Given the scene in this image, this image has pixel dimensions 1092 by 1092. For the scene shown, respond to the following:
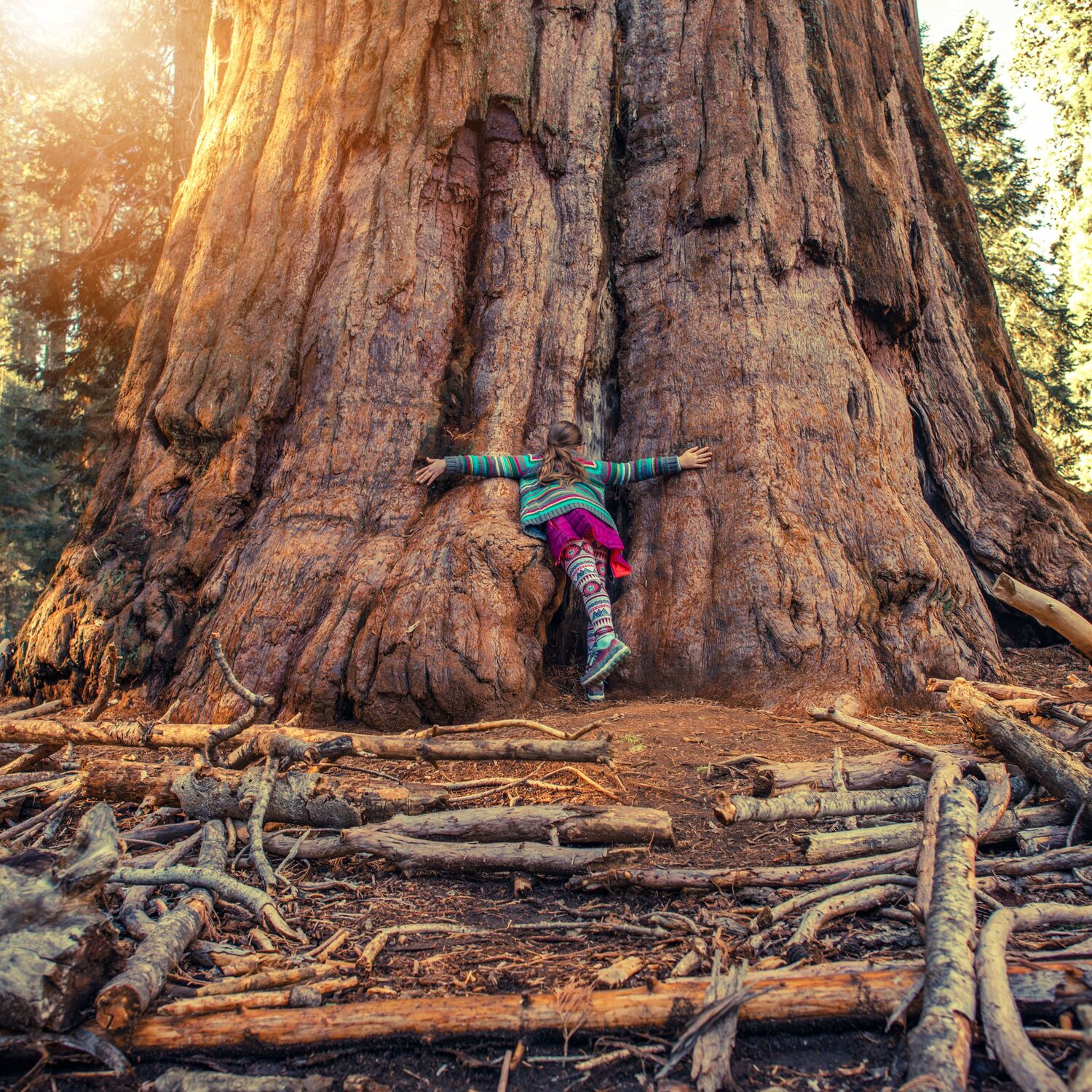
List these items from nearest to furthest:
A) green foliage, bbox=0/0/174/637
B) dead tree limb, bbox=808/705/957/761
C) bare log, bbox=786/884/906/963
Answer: bare log, bbox=786/884/906/963 → dead tree limb, bbox=808/705/957/761 → green foliage, bbox=0/0/174/637

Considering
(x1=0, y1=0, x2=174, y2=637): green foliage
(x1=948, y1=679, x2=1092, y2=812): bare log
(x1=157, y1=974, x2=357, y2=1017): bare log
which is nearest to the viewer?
(x1=157, y1=974, x2=357, y2=1017): bare log

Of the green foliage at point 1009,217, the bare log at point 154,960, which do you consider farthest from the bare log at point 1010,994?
the green foliage at point 1009,217

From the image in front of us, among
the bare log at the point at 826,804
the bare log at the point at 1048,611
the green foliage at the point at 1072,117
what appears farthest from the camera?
the green foliage at the point at 1072,117

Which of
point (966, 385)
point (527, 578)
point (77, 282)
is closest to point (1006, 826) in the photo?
point (527, 578)

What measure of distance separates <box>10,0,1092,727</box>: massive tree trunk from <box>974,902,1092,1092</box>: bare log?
2.52m

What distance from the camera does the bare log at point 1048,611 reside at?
10.5 ft

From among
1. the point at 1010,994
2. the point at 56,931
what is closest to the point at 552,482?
the point at 56,931

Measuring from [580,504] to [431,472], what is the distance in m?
0.99

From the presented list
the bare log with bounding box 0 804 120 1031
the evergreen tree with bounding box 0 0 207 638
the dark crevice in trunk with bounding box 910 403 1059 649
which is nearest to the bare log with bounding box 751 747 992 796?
the bare log with bounding box 0 804 120 1031

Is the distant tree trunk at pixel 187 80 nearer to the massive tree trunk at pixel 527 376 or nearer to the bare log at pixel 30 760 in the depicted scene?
the massive tree trunk at pixel 527 376

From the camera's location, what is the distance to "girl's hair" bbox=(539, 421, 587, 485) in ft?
17.1

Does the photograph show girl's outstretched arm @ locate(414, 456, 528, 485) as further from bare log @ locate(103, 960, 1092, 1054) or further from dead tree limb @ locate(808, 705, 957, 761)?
bare log @ locate(103, 960, 1092, 1054)

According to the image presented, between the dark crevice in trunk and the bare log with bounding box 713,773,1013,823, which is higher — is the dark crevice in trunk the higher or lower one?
the higher one

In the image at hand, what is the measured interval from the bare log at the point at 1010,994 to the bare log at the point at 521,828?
1.05 meters
